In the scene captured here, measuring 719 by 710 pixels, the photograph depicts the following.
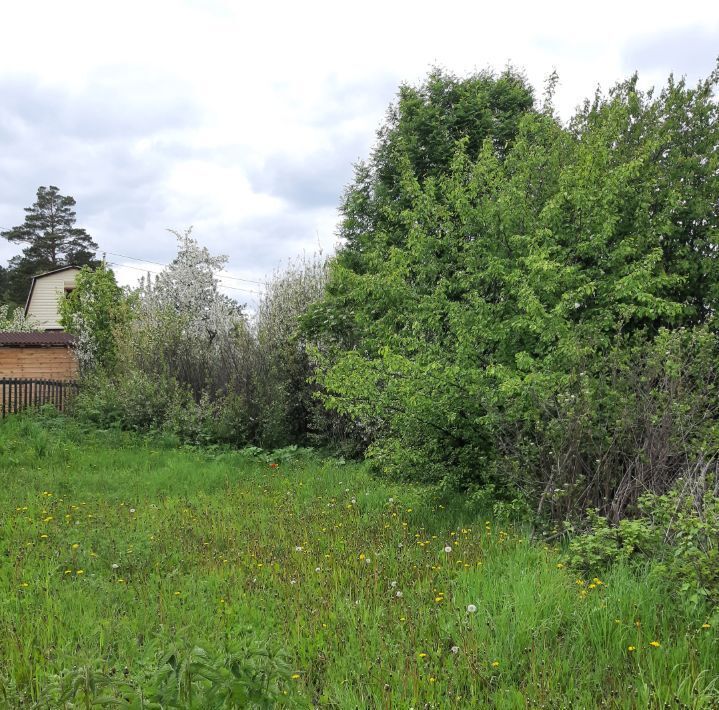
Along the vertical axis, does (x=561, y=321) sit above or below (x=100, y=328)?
below

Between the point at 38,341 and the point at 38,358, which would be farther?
the point at 38,358

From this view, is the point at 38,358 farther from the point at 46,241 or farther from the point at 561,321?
the point at 46,241

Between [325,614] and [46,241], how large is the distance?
53.3 metres

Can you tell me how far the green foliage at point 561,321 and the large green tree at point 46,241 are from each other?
151 feet

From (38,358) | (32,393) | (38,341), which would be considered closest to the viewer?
(32,393)

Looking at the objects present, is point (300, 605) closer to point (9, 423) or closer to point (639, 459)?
point (639, 459)

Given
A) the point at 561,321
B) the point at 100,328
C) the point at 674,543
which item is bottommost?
the point at 674,543

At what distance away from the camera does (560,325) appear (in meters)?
6.56

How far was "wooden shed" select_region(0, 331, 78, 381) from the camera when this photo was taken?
1848 centimetres

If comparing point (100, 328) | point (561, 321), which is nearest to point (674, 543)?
point (561, 321)

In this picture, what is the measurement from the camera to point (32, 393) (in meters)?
15.2

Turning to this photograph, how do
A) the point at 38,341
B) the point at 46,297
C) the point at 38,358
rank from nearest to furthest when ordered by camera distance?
the point at 38,341 < the point at 38,358 < the point at 46,297

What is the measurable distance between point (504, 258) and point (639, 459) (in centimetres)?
308

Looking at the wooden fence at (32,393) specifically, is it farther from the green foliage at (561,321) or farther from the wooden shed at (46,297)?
the wooden shed at (46,297)
